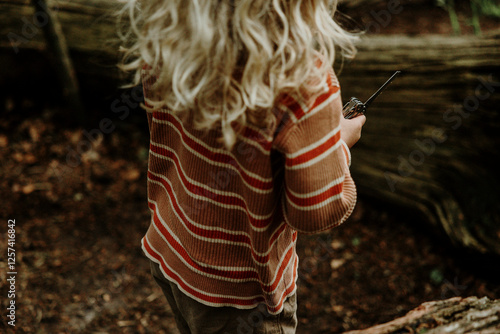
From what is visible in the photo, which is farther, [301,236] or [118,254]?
[301,236]

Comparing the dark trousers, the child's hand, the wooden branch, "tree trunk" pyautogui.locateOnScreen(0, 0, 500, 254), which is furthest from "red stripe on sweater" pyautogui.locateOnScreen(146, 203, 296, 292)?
the wooden branch

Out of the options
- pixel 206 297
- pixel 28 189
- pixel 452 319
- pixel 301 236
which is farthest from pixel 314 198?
pixel 28 189

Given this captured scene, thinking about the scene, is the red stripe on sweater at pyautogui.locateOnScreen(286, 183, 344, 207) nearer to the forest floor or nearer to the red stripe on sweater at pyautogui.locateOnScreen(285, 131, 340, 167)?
the red stripe on sweater at pyautogui.locateOnScreen(285, 131, 340, 167)

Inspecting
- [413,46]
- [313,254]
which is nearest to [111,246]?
[313,254]

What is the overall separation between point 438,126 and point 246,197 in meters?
1.93

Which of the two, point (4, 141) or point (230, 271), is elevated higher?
point (230, 271)

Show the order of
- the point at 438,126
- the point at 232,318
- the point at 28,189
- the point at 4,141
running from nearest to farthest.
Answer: the point at 232,318 → the point at 438,126 → the point at 28,189 → the point at 4,141

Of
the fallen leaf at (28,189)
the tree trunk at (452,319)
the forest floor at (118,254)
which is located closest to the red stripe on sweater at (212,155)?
the tree trunk at (452,319)

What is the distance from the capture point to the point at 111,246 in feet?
8.77

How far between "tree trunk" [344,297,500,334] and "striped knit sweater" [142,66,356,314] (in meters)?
0.51

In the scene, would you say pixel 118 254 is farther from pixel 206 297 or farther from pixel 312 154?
pixel 312 154

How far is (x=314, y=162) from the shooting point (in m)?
0.95

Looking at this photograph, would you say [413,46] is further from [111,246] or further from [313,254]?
[111,246]

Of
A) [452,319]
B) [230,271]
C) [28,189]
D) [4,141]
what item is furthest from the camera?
[4,141]
